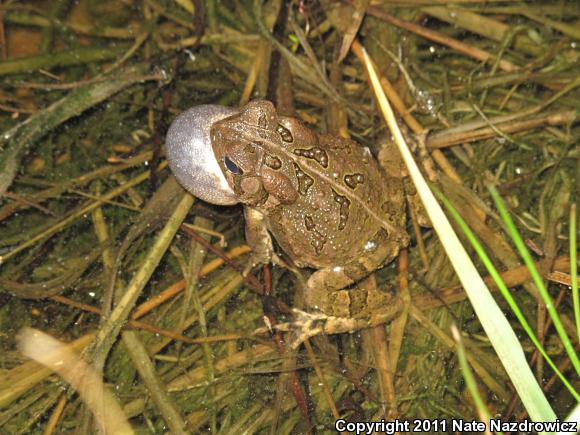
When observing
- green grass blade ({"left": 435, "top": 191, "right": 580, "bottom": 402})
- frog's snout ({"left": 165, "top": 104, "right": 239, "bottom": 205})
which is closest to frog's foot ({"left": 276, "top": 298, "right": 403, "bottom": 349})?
frog's snout ({"left": 165, "top": 104, "right": 239, "bottom": 205})

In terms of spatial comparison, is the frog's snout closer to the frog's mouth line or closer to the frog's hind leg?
the frog's mouth line

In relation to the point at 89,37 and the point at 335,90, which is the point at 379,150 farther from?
the point at 89,37

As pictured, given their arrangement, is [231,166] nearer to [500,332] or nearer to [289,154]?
[289,154]

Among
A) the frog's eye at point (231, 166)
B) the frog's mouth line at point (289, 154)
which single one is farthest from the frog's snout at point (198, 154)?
the frog's mouth line at point (289, 154)

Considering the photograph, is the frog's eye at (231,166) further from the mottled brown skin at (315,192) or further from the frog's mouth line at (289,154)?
the frog's mouth line at (289,154)

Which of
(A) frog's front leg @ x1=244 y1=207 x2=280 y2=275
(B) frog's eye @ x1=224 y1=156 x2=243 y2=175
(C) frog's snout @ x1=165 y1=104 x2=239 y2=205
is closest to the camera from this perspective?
(B) frog's eye @ x1=224 y1=156 x2=243 y2=175

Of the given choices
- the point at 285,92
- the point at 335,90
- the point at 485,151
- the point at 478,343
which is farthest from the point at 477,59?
the point at 478,343
